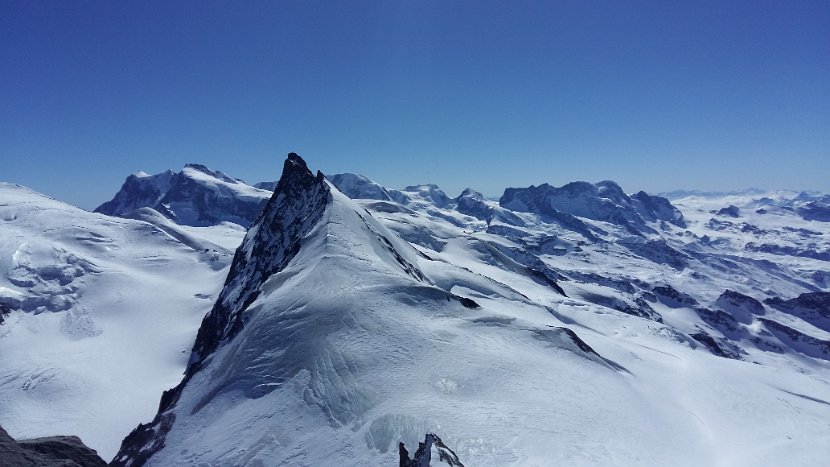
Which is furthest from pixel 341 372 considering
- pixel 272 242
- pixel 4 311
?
pixel 4 311

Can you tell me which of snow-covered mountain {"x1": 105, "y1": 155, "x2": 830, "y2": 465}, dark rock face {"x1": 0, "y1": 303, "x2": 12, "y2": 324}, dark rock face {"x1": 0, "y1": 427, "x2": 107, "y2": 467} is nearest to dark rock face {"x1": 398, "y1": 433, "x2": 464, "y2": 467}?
snow-covered mountain {"x1": 105, "y1": 155, "x2": 830, "y2": 465}

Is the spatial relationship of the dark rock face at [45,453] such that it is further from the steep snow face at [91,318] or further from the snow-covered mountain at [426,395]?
the steep snow face at [91,318]

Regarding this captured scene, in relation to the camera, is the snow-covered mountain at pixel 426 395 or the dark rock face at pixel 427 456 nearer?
the dark rock face at pixel 427 456

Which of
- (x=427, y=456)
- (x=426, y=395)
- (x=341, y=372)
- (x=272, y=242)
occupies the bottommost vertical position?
(x=426, y=395)

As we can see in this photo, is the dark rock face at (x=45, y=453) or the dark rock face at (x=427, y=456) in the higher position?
the dark rock face at (x=427, y=456)

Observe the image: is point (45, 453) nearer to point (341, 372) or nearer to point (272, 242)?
point (341, 372)

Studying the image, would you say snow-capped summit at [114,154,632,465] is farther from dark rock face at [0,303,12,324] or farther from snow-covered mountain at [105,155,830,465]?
dark rock face at [0,303,12,324]

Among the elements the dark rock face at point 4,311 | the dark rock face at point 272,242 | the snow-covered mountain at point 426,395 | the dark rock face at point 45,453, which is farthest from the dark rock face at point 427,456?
the dark rock face at point 4,311
